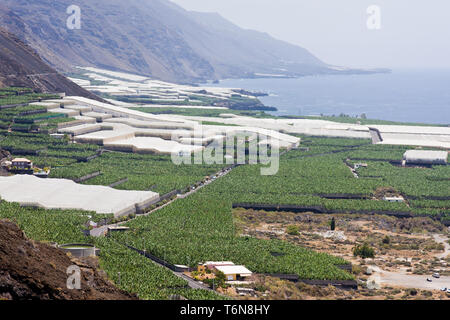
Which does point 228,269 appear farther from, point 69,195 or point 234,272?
point 69,195

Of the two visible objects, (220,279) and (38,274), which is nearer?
(38,274)

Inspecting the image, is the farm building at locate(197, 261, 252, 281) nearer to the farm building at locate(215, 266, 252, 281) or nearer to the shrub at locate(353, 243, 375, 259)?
the farm building at locate(215, 266, 252, 281)

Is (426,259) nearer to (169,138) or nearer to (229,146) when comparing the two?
(229,146)

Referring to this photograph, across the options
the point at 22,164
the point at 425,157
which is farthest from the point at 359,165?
the point at 22,164

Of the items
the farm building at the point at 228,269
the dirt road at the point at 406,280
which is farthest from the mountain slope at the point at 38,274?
the dirt road at the point at 406,280

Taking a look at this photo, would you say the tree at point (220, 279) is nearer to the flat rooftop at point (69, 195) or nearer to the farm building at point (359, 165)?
the flat rooftop at point (69, 195)

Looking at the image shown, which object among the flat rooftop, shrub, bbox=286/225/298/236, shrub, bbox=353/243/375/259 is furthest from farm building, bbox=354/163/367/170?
shrub, bbox=353/243/375/259
